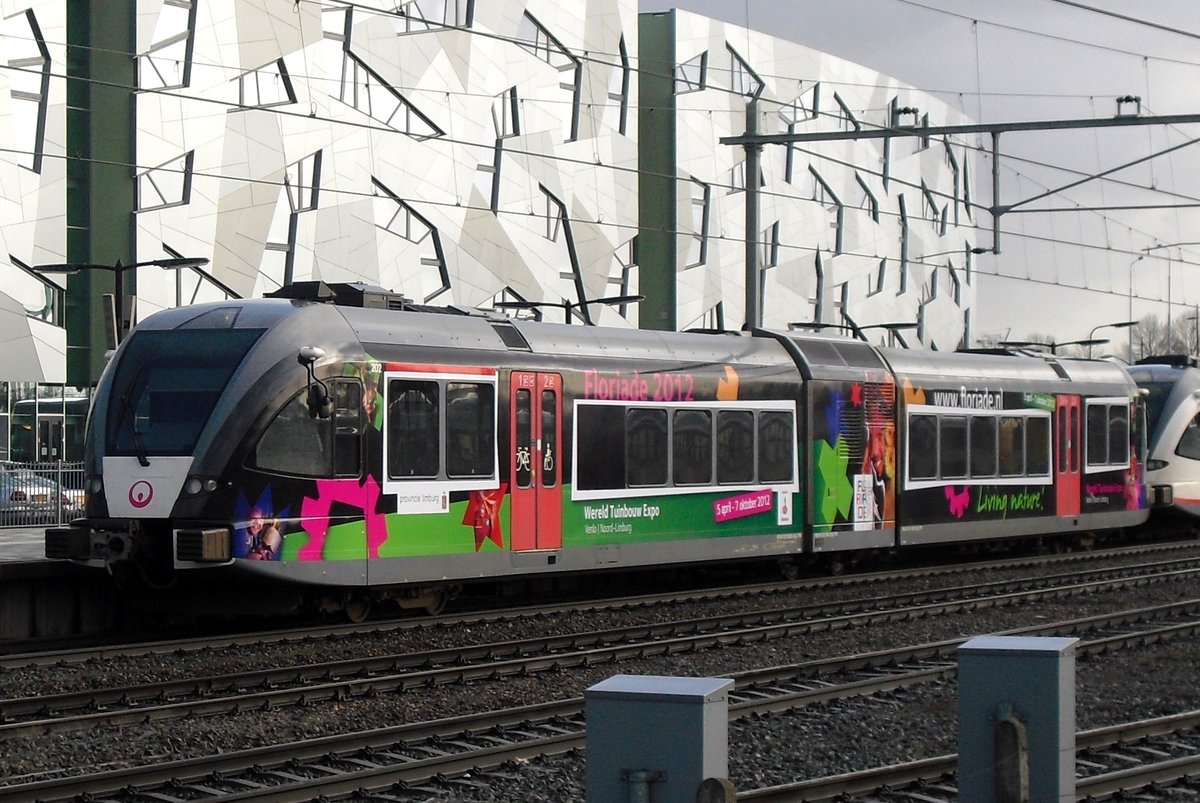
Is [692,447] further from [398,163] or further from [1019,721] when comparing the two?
[398,163]

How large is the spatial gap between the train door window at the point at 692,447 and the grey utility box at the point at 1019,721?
11579 mm

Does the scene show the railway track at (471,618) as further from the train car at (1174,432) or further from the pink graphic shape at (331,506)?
the train car at (1174,432)

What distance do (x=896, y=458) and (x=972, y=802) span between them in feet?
51.1

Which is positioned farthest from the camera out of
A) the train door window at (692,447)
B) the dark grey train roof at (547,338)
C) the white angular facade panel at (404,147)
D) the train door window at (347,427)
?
the white angular facade panel at (404,147)

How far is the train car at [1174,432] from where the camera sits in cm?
2983

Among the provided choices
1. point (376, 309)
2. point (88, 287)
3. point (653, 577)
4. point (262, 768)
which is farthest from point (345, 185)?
point (262, 768)

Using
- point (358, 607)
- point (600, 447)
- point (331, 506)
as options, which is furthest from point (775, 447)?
point (331, 506)

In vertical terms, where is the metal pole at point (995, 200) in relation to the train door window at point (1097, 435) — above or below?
above

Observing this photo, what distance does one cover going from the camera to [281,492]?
14391 mm

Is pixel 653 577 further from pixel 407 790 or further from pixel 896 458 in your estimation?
pixel 407 790

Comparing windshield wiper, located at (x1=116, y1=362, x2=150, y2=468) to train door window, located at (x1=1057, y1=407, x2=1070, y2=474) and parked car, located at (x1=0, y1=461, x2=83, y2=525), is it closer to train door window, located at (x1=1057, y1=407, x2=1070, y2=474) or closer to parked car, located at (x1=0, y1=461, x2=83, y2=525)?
parked car, located at (x1=0, y1=461, x2=83, y2=525)

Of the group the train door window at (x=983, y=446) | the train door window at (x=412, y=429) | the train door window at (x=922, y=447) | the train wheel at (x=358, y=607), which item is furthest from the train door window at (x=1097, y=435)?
the train wheel at (x=358, y=607)

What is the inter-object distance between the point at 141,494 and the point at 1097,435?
56.9 ft

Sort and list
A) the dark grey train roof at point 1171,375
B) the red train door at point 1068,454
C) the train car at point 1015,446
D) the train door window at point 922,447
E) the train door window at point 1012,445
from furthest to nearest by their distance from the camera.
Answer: the dark grey train roof at point 1171,375, the red train door at point 1068,454, the train door window at point 1012,445, the train car at point 1015,446, the train door window at point 922,447
